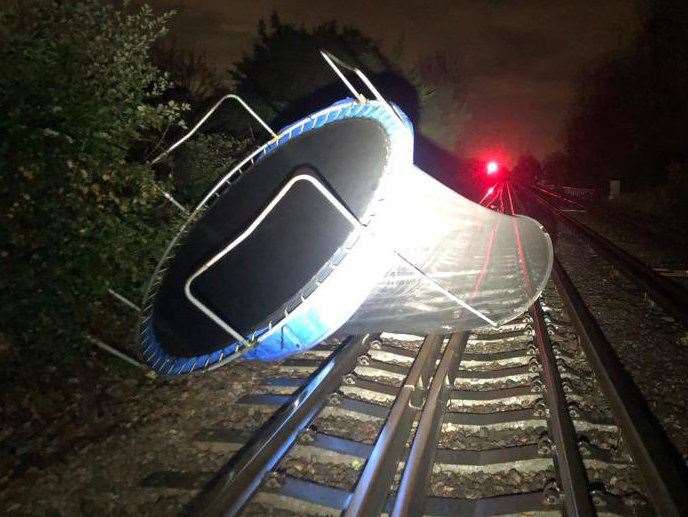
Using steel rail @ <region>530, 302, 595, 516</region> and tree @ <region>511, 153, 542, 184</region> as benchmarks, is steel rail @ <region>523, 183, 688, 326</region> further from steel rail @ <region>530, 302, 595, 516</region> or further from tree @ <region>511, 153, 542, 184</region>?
tree @ <region>511, 153, 542, 184</region>

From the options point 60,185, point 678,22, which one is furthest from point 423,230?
point 678,22

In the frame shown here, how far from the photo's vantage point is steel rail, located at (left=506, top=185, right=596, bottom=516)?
8.62ft

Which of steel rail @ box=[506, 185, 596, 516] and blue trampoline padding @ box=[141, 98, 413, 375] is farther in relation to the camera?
blue trampoline padding @ box=[141, 98, 413, 375]

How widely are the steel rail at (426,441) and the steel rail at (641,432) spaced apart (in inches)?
51.7

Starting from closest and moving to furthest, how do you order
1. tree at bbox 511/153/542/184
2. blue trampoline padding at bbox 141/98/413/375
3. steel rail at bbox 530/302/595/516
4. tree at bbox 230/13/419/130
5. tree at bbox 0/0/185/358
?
1. steel rail at bbox 530/302/595/516
2. blue trampoline padding at bbox 141/98/413/375
3. tree at bbox 0/0/185/358
4. tree at bbox 230/13/419/130
5. tree at bbox 511/153/542/184

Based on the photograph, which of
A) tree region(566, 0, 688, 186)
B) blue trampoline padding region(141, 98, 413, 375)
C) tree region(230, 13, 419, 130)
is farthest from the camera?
tree region(566, 0, 688, 186)

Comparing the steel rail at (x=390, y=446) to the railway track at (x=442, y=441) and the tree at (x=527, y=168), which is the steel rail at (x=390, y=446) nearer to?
the railway track at (x=442, y=441)

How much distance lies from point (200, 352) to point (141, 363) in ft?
3.70

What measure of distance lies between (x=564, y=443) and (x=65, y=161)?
492cm

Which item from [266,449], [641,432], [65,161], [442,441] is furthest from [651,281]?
[65,161]

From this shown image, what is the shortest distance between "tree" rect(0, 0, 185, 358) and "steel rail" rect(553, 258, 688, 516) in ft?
16.2

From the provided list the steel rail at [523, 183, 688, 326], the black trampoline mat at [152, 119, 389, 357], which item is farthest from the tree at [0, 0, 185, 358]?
the steel rail at [523, 183, 688, 326]

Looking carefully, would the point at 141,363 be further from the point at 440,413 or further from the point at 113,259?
the point at 440,413

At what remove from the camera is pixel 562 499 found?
8.79 ft
